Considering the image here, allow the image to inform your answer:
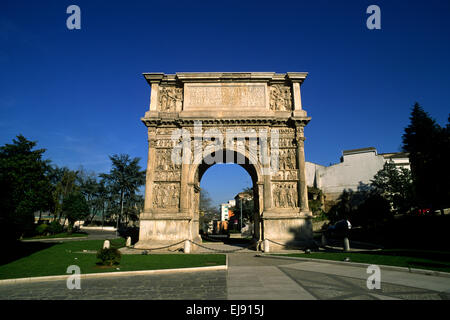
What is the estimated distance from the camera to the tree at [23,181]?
25209 mm

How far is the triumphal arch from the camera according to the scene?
16.4 metres

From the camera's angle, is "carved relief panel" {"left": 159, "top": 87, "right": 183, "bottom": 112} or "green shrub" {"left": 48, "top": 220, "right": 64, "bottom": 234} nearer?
"carved relief panel" {"left": 159, "top": 87, "right": 183, "bottom": 112}

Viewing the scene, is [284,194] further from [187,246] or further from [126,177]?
[126,177]

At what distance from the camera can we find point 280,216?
16.4 metres

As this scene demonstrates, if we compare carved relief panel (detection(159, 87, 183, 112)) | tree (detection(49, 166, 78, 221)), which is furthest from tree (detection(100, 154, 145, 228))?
carved relief panel (detection(159, 87, 183, 112))

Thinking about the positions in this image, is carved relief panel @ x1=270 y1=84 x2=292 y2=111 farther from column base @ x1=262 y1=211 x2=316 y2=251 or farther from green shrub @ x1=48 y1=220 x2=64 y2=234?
green shrub @ x1=48 y1=220 x2=64 y2=234

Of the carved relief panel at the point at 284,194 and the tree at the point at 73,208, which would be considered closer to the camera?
the carved relief panel at the point at 284,194

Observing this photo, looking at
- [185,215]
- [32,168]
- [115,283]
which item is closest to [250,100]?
[185,215]

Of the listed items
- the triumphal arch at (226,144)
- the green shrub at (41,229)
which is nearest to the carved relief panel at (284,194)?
the triumphal arch at (226,144)

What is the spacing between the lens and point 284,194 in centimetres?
1712

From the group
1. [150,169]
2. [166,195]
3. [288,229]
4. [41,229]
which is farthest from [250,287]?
[41,229]

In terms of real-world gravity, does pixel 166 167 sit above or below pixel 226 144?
below

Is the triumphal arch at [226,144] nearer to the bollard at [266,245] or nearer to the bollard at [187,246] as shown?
the bollard at [266,245]

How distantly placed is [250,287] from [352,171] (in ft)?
139
